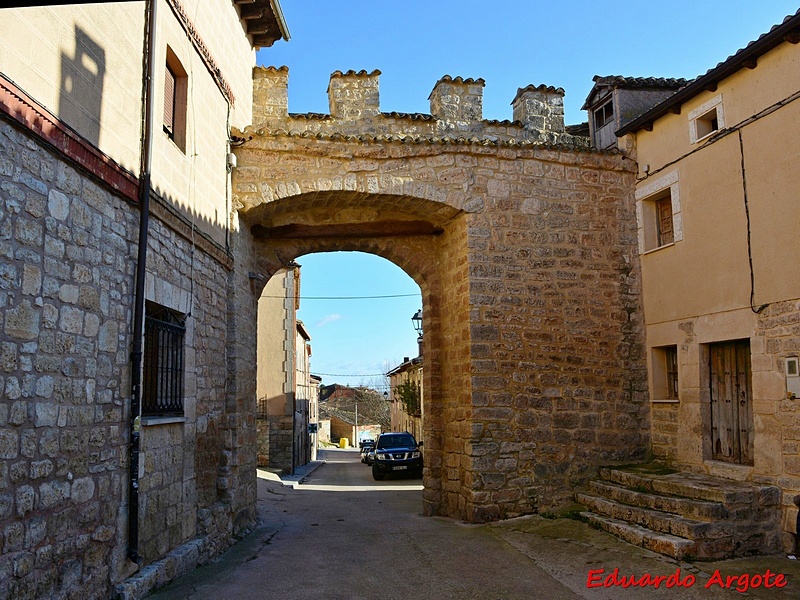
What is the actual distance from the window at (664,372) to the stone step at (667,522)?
1817 millimetres

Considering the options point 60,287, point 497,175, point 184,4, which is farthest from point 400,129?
point 60,287

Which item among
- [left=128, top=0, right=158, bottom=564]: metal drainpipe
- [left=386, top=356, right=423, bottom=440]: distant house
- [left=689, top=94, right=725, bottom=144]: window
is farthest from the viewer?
[left=386, top=356, right=423, bottom=440]: distant house

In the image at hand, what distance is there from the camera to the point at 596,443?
344 inches

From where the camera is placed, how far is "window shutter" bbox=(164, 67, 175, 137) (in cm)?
640

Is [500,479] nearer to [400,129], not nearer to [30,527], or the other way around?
[400,129]

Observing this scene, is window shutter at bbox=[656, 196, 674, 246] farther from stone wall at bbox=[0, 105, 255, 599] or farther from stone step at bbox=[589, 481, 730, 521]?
stone wall at bbox=[0, 105, 255, 599]

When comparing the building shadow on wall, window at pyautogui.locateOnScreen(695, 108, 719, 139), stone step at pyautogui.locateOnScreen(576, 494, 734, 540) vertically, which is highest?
window at pyautogui.locateOnScreen(695, 108, 719, 139)

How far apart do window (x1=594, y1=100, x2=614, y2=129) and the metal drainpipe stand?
22.4 feet

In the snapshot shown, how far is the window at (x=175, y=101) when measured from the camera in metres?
6.45

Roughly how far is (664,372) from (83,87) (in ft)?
24.4

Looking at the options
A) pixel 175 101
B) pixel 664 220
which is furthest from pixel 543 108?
pixel 175 101

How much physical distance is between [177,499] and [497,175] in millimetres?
5519

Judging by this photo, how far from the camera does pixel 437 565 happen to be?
654 cm

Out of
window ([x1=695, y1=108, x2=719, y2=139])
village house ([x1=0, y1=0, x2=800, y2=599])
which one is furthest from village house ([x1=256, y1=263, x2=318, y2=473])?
window ([x1=695, y1=108, x2=719, y2=139])
